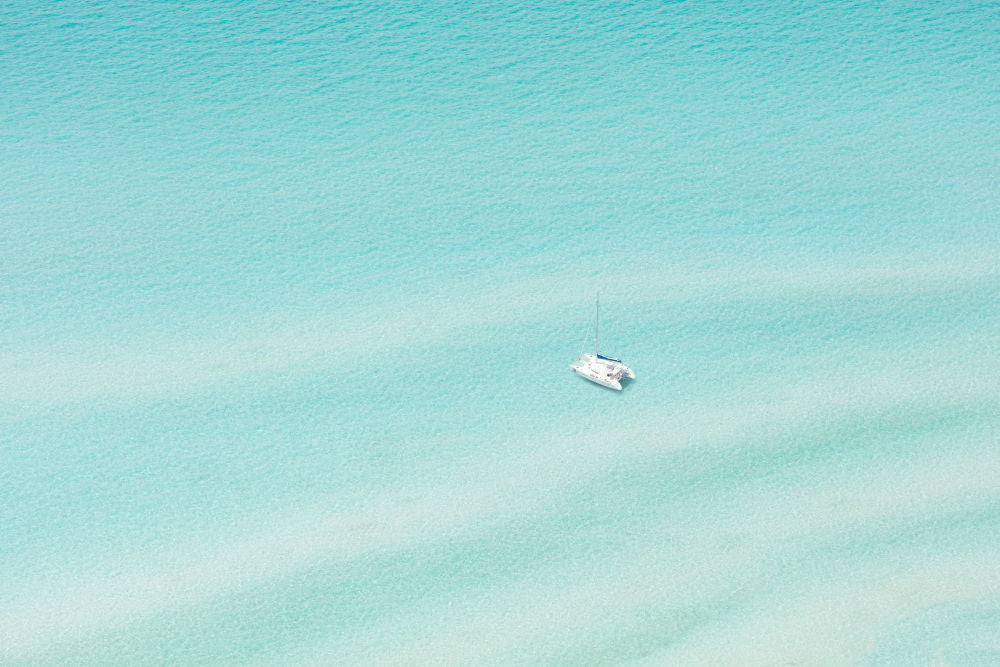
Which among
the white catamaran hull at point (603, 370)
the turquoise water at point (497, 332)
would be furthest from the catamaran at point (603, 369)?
the turquoise water at point (497, 332)

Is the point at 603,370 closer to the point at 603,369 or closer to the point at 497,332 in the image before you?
the point at 603,369

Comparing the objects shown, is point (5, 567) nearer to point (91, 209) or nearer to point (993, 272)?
point (91, 209)

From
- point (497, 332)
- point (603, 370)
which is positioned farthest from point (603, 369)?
Answer: point (497, 332)

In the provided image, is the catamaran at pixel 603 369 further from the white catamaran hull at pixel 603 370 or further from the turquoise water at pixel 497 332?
the turquoise water at pixel 497 332

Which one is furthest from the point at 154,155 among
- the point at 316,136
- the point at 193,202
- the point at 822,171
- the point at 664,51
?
the point at 822,171

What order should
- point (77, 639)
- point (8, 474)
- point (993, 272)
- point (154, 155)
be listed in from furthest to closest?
point (154, 155) < point (993, 272) < point (8, 474) < point (77, 639)

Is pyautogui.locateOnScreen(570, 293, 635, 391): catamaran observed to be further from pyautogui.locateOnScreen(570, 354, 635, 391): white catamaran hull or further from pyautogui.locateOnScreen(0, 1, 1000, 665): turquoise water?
pyautogui.locateOnScreen(0, 1, 1000, 665): turquoise water
